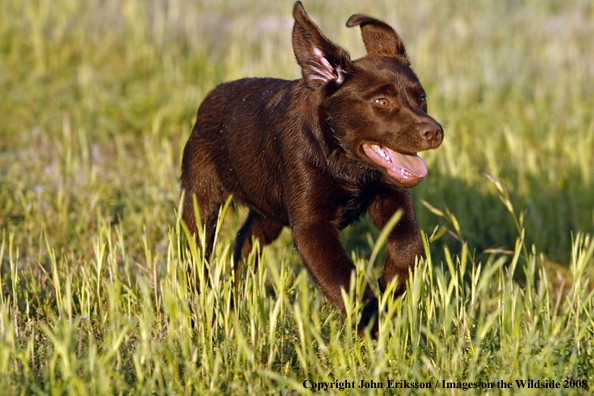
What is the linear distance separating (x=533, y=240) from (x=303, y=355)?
277cm

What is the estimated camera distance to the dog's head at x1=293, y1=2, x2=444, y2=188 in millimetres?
2559

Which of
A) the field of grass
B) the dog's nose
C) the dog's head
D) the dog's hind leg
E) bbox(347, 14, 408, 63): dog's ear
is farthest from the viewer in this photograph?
the dog's hind leg

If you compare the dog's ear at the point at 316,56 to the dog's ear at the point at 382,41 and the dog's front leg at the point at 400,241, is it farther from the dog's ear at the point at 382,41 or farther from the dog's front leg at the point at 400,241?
the dog's front leg at the point at 400,241

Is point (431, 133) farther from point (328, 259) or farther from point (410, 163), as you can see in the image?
point (328, 259)

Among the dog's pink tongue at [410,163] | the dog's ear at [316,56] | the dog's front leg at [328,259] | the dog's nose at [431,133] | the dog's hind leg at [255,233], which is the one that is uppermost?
the dog's ear at [316,56]

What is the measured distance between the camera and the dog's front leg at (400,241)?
270cm

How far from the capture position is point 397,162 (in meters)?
2.65

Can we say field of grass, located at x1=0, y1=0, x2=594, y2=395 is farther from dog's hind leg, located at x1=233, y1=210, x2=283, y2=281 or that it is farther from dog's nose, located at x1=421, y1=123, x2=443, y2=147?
dog's nose, located at x1=421, y1=123, x2=443, y2=147

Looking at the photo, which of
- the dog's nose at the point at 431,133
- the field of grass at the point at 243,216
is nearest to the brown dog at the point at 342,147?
the dog's nose at the point at 431,133

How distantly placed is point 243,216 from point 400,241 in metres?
2.42

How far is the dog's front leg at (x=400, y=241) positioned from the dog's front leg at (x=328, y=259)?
148mm

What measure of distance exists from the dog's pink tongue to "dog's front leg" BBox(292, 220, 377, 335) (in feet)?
1.34

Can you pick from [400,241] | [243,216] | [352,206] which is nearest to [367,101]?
[352,206]

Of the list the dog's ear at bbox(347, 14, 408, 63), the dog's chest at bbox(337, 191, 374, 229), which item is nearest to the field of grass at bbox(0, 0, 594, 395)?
the dog's chest at bbox(337, 191, 374, 229)
